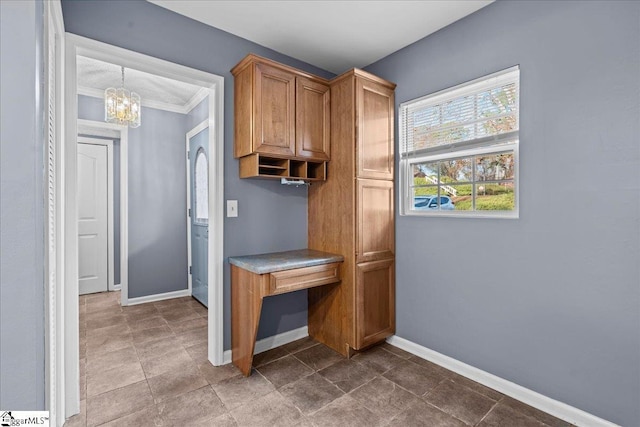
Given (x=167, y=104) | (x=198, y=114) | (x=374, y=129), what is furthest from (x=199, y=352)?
(x=167, y=104)

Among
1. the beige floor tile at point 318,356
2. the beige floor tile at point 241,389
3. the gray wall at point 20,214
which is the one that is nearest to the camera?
the gray wall at point 20,214

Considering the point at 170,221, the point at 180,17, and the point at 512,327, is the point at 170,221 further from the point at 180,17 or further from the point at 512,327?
the point at 512,327

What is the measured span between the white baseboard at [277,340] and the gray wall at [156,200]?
7.13ft

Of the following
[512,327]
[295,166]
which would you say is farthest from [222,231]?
[512,327]

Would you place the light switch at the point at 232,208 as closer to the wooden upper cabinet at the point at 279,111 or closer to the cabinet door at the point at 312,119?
the wooden upper cabinet at the point at 279,111

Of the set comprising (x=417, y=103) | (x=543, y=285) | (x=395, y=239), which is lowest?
(x=543, y=285)

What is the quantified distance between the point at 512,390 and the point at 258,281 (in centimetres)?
184

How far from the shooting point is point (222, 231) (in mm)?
2459

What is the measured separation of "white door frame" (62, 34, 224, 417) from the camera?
1839 millimetres

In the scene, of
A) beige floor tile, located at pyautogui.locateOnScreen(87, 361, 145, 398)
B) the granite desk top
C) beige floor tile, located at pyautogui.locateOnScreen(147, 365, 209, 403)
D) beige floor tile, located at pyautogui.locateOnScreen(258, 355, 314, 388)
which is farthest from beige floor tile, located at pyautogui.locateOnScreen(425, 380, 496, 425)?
beige floor tile, located at pyautogui.locateOnScreen(87, 361, 145, 398)

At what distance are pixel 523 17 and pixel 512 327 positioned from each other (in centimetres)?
204

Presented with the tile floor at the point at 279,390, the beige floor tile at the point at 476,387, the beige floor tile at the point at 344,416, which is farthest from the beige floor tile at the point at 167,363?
the beige floor tile at the point at 476,387

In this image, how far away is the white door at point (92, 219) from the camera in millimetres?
4309

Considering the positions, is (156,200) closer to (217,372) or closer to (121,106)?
(121,106)
